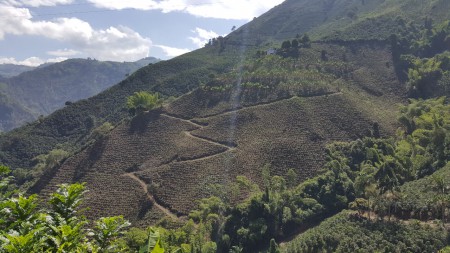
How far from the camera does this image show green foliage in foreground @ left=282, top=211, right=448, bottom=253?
2875 centimetres

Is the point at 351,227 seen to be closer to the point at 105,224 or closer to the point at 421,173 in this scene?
the point at 421,173

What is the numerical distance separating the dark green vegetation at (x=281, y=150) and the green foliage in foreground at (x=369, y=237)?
0.43 ft

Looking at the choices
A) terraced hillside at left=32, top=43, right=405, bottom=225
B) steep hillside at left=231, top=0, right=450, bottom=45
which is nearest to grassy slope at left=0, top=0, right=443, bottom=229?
terraced hillside at left=32, top=43, right=405, bottom=225

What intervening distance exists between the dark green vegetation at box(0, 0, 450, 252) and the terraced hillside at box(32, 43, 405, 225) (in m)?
0.20

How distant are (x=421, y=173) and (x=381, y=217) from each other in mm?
11377

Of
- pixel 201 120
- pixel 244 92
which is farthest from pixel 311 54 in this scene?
pixel 201 120

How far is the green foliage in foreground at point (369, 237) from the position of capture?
94.3ft

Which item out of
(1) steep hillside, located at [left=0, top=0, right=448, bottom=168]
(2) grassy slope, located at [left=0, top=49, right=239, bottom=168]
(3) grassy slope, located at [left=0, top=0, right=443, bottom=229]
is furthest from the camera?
(1) steep hillside, located at [left=0, top=0, right=448, bottom=168]

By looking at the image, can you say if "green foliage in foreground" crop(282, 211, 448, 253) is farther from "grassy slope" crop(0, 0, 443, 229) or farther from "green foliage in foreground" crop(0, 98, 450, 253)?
"grassy slope" crop(0, 0, 443, 229)

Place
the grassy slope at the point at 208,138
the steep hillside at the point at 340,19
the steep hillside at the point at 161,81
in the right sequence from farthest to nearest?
the steep hillside at the point at 340,19 < the steep hillside at the point at 161,81 < the grassy slope at the point at 208,138

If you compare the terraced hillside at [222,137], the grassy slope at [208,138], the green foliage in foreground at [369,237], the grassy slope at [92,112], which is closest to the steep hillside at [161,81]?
the grassy slope at [92,112]

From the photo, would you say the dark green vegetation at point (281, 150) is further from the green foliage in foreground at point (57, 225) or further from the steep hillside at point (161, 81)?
the green foliage in foreground at point (57, 225)

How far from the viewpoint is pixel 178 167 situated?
49219 millimetres

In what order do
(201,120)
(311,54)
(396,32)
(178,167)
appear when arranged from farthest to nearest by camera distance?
(396,32), (311,54), (201,120), (178,167)
